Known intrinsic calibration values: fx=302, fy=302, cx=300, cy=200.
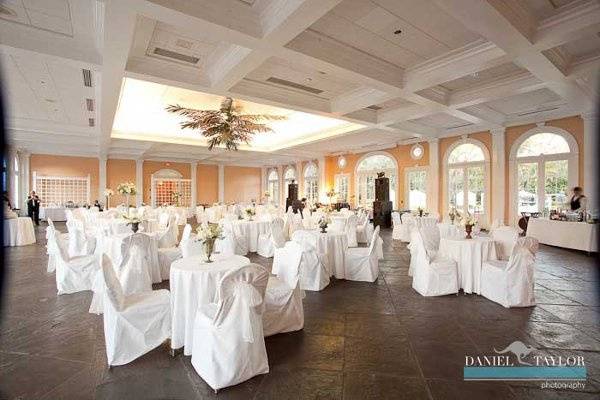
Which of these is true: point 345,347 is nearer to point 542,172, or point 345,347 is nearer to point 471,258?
point 471,258

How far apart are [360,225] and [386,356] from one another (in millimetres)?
6044

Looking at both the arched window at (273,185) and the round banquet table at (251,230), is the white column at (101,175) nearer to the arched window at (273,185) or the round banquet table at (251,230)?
the arched window at (273,185)

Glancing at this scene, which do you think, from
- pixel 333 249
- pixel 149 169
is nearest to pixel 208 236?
pixel 333 249

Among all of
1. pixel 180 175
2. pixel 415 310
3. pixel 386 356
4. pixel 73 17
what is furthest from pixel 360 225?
pixel 180 175

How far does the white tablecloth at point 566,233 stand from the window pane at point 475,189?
6.72 feet

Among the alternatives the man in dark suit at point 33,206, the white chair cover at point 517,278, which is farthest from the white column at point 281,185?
the white chair cover at point 517,278

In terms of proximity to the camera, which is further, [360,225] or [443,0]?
[360,225]

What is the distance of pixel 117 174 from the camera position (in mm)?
15297

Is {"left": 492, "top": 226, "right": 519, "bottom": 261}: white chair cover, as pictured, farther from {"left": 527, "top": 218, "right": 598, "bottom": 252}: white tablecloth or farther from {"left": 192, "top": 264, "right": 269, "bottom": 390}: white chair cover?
{"left": 192, "top": 264, "right": 269, "bottom": 390}: white chair cover

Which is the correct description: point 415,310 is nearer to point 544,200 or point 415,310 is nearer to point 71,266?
point 71,266

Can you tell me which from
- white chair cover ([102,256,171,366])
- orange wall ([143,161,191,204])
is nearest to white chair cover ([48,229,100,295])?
white chair cover ([102,256,171,366])

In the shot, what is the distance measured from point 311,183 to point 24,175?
13033mm

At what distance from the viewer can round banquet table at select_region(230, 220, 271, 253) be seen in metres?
6.86

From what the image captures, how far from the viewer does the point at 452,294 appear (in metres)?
4.04
